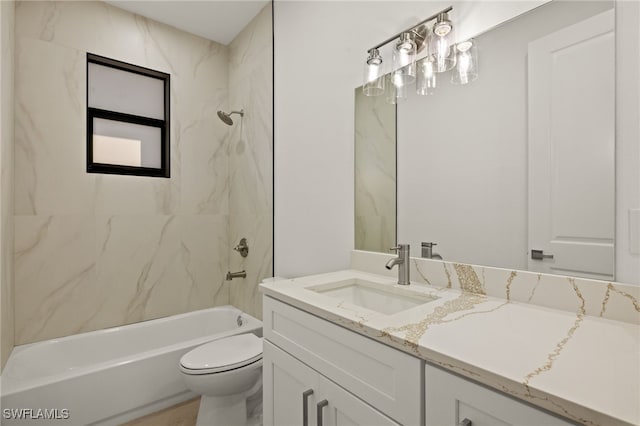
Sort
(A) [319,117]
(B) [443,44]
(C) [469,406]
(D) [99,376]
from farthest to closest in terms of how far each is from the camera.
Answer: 1. (A) [319,117]
2. (D) [99,376]
3. (B) [443,44]
4. (C) [469,406]

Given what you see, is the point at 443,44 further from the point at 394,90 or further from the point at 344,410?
the point at 344,410

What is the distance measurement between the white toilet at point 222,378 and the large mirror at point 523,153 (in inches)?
40.1

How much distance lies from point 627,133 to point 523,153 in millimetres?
246

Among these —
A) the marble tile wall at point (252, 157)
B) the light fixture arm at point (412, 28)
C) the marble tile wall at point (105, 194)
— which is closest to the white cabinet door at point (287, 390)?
the marble tile wall at point (252, 157)

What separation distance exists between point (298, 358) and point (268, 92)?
6.10ft

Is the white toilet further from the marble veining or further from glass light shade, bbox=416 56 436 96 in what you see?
glass light shade, bbox=416 56 436 96

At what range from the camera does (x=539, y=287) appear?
94 centimetres

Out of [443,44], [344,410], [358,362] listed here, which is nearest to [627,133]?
[443,44]

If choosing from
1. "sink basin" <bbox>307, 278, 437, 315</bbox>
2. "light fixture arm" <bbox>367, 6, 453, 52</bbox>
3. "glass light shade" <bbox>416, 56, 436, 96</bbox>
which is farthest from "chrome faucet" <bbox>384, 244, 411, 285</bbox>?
"light fixture arm" <bbox>367, 6, 453, 52</bbox>

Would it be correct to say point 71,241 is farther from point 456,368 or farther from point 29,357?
point 456,368

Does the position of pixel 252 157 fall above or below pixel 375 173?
above

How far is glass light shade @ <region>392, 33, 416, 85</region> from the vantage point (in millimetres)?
1321

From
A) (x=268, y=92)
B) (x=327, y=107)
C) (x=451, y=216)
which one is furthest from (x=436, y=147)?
(x=268, y=92)

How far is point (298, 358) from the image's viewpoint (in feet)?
3.40
